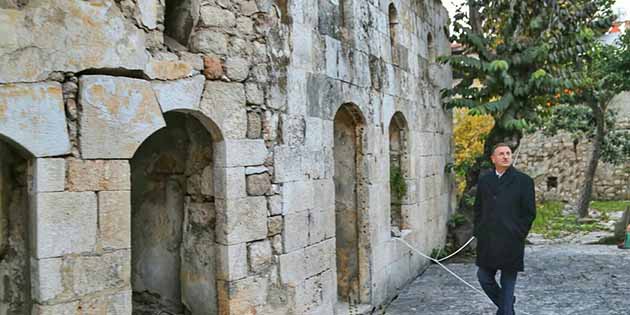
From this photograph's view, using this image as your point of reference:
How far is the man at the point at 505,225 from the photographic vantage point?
5156mm

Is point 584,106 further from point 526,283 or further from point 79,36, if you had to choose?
point 79,36

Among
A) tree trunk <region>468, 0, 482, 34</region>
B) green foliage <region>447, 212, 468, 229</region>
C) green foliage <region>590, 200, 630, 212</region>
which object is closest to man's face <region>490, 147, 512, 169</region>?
green foliage <region>447, 212, 468, 229</region>

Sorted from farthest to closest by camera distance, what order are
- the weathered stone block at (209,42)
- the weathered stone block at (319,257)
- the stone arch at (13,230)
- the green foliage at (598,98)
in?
the green foliage at (598,98) → the weathered stone block at (319,257) → the weathered stone block at (209,42) → the stone arch at (13,230)

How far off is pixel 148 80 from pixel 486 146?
329 inches

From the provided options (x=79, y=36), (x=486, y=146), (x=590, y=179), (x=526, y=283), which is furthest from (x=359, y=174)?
(x=590, y=179)

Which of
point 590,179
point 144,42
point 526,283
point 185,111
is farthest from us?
point 590,179

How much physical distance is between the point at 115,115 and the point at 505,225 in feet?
10.8

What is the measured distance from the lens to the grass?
14.2 m

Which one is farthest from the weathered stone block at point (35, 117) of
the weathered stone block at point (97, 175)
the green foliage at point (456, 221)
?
the green foliage at point (456, 221)

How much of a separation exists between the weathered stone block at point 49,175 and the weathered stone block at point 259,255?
170cm

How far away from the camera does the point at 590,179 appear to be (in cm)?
1584

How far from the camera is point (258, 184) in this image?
4.86 meters

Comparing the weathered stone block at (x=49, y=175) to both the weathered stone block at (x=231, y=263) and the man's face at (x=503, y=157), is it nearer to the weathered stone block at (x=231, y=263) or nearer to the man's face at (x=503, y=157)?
the weathered stone block at (x=231, y=263)

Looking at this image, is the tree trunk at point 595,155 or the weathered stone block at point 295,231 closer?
the weathered stone block at point 295,231
